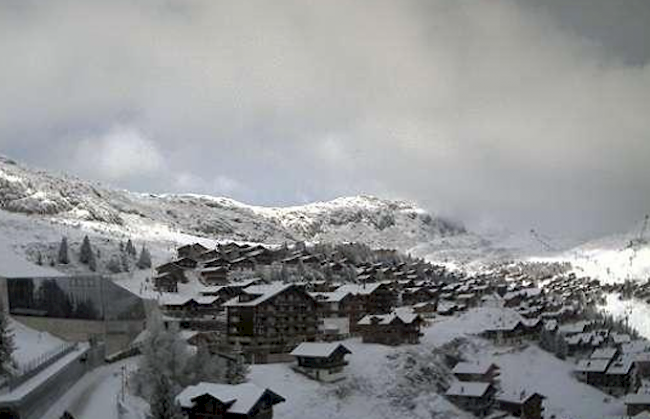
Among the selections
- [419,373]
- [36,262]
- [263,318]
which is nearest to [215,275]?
[36,262]

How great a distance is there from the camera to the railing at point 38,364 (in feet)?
121

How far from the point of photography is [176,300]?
7219 centimetres

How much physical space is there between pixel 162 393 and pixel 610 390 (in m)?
59.3

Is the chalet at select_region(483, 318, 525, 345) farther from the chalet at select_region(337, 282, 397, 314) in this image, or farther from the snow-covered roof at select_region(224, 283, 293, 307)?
the snow-covered roof at select_region(224, 283, 293, 307)

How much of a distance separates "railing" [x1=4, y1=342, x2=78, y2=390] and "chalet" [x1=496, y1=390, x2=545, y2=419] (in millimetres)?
39278

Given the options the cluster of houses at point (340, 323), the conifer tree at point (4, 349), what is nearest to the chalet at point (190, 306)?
the cluster of houses at point (340, 323)

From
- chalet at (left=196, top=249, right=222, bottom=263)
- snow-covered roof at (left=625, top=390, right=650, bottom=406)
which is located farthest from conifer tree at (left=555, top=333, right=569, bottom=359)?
chalet at (left=196, top=249, right=222, bottom=263)

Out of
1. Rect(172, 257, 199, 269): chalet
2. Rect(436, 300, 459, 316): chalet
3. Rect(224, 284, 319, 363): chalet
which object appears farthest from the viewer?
Rect(172, 257, 199, 269): chalet

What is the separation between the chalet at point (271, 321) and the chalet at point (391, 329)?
21.9 ft

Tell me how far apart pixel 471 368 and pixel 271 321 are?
822 inches

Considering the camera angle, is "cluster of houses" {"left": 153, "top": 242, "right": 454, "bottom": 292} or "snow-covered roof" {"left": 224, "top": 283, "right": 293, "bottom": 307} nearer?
"snow-covered roof" {"left": 224, "top": 283, "right": 293, "bottom": 307}

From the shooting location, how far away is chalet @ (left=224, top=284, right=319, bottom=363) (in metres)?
64.3

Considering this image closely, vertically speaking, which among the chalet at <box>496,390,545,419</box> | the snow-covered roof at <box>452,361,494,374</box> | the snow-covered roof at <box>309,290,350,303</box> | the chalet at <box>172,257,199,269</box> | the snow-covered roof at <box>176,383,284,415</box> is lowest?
the chalet at <box>496,390,545,419</box>

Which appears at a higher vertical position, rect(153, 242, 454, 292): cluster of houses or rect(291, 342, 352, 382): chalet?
rect(153, 242, 454, 292): cluster of houses
